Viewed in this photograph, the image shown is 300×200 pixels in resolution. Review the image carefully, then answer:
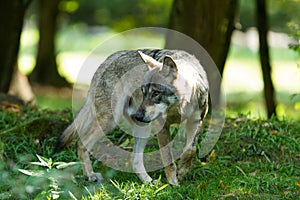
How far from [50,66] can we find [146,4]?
235 inches

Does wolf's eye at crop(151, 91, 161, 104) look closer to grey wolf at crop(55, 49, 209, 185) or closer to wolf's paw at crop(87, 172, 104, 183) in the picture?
grey wolf at crop(55, 49, 209, 185)

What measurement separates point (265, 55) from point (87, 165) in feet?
18.1

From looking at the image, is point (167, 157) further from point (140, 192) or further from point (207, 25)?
point (207, 25)

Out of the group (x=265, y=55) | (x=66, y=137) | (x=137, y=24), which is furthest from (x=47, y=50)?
(x=66, y=137)

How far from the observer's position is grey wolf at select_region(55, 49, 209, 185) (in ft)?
20.5

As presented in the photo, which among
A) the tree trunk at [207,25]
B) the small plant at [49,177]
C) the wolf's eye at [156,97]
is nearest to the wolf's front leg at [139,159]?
the wolf's eye at [156,97]

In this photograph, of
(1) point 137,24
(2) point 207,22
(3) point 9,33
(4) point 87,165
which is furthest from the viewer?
(1) point 137,24

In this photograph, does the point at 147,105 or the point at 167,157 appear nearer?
the point at 147,105

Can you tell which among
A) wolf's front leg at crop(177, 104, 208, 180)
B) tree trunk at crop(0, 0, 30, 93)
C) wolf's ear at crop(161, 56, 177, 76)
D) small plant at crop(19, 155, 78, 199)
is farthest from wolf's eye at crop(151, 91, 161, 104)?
tree trunk at crop(0, 0, 30, 93)

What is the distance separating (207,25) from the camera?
9.83 meters

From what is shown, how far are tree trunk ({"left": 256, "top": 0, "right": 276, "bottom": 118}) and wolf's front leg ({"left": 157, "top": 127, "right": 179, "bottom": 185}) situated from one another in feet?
16.2

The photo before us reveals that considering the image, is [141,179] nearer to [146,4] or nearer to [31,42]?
[146,4]

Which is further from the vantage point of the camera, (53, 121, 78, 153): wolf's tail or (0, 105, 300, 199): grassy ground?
(53, 121, 78, 153): wolf's tail

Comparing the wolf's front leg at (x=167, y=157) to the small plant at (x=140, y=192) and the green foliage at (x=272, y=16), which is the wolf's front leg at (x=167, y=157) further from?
the green foliage at (x=272, y=16)
